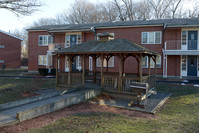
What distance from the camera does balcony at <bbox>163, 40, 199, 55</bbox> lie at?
17.1 m

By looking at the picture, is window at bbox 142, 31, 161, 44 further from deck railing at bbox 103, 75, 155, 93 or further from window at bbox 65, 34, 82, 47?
deck railing at bbox 103, 75, 155, 93

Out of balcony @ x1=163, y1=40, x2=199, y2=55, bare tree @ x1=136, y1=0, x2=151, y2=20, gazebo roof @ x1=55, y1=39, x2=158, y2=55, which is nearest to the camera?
gazebo roof @ x1=55, y1=39, x2=158, y2=55

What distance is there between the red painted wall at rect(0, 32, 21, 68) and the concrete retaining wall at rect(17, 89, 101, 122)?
27.6 m

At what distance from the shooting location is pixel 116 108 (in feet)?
26.0

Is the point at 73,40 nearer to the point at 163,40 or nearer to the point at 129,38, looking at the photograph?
the point at 129,38

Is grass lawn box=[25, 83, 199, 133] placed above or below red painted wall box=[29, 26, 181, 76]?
below

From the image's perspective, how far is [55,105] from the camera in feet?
23.9

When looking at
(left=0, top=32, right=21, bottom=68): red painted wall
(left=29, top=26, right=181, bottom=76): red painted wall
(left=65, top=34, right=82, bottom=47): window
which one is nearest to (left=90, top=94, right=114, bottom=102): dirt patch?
(left=29, top=26, right=181, bottom=76): red painted wall

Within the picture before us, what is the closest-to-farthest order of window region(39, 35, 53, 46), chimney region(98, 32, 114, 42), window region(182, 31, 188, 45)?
chimney region(98, 32, 114, 42) < window region(182, 31, 188, 45) < window region(39, 35, 53, 46)

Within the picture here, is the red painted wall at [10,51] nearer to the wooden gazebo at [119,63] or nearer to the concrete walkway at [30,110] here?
the wooden gazebo at [119,63]

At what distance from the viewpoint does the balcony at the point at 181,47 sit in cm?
1715

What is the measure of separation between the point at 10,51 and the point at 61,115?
30489mm

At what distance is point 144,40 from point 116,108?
13452 mm

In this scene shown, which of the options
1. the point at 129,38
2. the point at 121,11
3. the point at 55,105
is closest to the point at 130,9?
the point at 121,11
